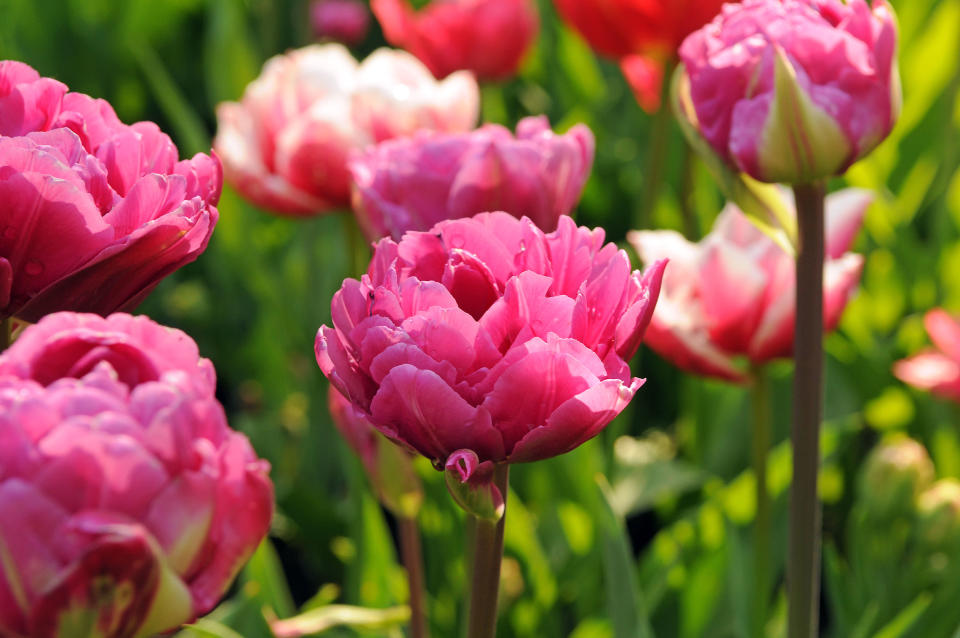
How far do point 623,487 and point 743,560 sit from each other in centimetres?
16

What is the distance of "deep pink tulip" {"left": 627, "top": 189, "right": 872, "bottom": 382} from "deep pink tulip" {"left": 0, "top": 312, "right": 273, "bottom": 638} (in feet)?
1.53

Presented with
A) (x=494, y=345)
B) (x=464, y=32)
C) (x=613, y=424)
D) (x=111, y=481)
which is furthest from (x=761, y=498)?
(x=464, y=32)

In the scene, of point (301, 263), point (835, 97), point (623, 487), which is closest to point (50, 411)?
point (835, 97)

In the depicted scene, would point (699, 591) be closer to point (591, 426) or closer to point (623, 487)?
point (623, 487)

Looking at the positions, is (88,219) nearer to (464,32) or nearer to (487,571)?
(487,571)

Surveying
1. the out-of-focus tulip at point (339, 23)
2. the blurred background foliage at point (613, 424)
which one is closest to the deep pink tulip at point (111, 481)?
the blurred background foliage at point (613, 424)

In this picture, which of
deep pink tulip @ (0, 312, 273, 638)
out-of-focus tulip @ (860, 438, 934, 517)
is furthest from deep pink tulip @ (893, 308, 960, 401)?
deep pink tulip @ (0, 312, 273, 638)

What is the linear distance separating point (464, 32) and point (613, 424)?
511 millimetres

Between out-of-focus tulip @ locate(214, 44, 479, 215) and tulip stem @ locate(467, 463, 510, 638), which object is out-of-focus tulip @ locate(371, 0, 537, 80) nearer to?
out-of-focus tulip @ locate(214, 44, 479, 215)

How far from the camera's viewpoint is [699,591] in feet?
2.95

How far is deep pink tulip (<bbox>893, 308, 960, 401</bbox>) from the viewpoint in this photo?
0.90 m

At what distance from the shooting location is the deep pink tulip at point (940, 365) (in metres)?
0.90

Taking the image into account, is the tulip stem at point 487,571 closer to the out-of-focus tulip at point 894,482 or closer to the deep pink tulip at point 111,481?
the deep pink tulip at point 111,481

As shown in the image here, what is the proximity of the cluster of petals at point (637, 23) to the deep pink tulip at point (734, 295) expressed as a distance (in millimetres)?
258
